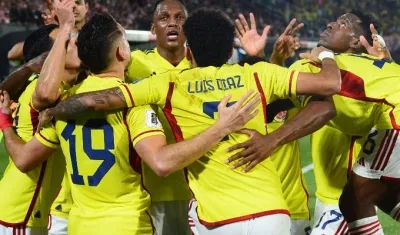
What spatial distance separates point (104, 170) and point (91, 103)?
1.31 feet

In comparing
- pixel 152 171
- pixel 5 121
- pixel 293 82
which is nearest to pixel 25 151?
pixel 5 121

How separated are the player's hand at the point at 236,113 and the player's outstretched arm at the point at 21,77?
1529 mm

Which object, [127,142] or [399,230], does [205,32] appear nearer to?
[127,142]

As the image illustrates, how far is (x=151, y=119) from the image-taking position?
14.0 feet

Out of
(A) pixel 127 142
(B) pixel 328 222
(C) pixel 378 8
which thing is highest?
(A) pixel 127 142

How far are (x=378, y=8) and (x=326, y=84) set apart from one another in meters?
25.2

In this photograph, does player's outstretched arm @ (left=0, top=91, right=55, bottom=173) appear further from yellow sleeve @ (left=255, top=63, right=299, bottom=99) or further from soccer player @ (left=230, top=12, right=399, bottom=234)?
soccer player @ (left=230, top=12, right=399, bottom=234)

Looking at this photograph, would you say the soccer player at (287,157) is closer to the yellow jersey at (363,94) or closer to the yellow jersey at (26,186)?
the yellow jersey at (363,94)

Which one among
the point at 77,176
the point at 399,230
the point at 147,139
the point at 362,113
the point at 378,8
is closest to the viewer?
the point at 147,139

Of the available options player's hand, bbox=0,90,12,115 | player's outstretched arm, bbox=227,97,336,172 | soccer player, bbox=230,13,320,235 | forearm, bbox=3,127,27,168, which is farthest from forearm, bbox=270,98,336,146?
player's hand, bbox=0,90,12,115

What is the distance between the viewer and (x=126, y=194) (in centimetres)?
440

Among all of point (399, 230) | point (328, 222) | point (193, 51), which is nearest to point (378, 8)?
point (399, 230)

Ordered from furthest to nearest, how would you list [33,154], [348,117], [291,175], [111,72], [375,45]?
[375,45] < [291,175] < [348,117] < [33,154] < [111,72]

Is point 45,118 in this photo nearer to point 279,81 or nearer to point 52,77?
point 52,77
